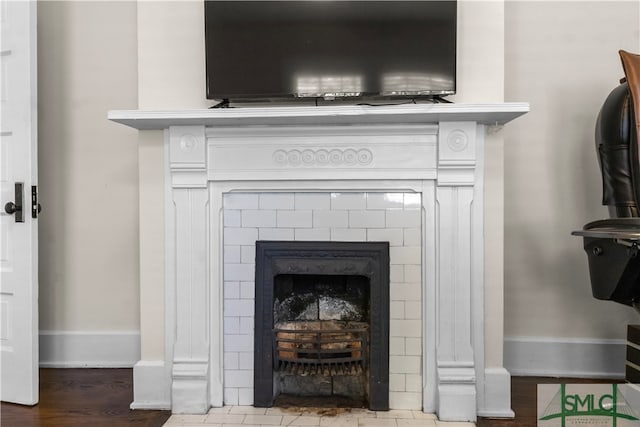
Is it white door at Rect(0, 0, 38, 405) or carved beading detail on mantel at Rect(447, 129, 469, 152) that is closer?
carved beading detail on mantel at Rect(447, 129, 469, 152)

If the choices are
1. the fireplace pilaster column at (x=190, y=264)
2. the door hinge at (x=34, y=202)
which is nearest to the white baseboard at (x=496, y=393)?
the fireplace pilaster column at (x=190, y=264)

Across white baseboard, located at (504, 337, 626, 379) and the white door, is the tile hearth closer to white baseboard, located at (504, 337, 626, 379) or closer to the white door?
white baseboard, located at (504, 337, 626, 379)

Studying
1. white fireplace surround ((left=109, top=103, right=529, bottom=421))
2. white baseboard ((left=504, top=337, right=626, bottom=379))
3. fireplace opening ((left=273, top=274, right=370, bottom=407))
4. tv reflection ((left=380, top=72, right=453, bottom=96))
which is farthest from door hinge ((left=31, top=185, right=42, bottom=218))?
white baseboard ((left=504, top=337, right=626, bottom=379))

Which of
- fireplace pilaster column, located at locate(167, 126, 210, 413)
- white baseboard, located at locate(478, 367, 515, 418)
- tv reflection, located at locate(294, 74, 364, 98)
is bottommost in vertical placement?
white baseboard, located at locate(478, 367, 515, 418)

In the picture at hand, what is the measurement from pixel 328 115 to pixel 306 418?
1.30 meters

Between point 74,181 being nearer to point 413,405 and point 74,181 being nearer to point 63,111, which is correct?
point 63,111

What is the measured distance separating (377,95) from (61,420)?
78.5 inches

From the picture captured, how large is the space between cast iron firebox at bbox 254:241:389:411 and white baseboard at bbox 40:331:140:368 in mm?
923

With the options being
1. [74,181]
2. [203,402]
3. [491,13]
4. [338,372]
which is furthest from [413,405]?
[74,181]

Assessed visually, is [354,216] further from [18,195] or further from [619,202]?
[18,195]

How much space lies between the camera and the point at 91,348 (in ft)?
8.96

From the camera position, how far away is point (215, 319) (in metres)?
2.23

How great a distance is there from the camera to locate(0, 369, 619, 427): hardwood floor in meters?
2.10

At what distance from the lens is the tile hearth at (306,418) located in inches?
80.4
